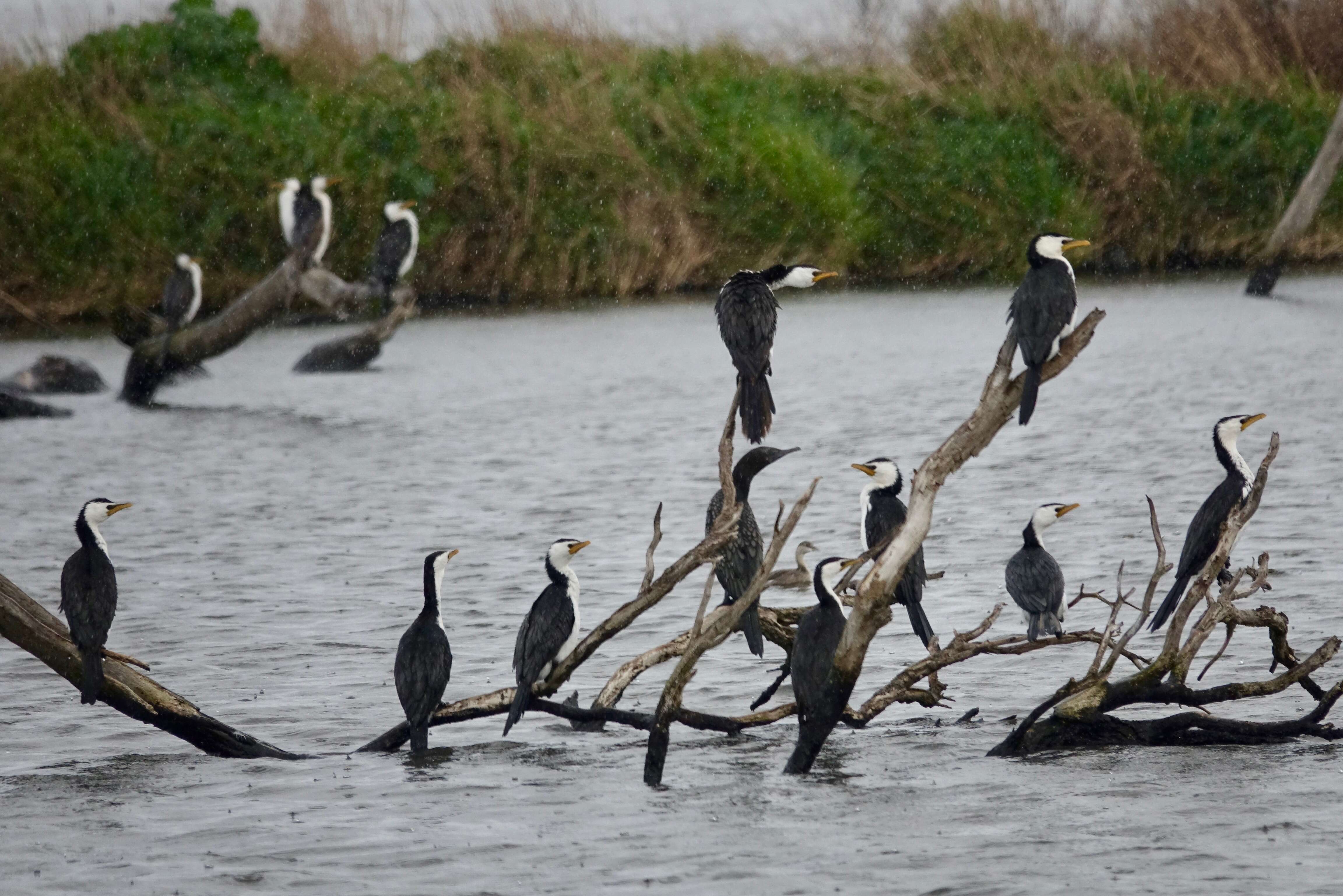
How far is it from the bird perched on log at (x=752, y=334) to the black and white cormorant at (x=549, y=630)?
0.93 metres

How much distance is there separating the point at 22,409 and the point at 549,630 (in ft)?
38.9

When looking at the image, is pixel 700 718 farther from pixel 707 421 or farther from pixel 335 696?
pixel 707 421

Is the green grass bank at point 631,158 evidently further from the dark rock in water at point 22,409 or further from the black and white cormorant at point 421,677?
the black and white cormorant at point 421,677

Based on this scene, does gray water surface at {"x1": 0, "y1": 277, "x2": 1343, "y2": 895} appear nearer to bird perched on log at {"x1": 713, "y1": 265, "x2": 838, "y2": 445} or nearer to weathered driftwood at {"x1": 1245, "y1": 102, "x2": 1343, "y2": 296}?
bird perched on log at {"x1": 713, "y1": 265, "x2": 838, "y2": 445}

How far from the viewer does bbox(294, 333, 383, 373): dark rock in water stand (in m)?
19.8

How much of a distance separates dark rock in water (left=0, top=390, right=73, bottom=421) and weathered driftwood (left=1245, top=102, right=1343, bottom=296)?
13809mm

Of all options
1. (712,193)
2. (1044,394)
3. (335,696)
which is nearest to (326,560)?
(335,696)

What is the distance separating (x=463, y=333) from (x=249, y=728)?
16.4m

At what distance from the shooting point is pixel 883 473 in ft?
23.8

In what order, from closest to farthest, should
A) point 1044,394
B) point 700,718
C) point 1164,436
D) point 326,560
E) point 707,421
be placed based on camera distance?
point 700,718, point 326,560, point 1164,436, point 707,421, point 1044,394

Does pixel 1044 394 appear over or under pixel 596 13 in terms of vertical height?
under

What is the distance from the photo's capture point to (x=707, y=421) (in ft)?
52.0

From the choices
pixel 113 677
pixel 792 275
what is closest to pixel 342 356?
pixel 792 275

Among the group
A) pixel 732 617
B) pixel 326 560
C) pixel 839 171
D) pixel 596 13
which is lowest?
pixel 326 560
